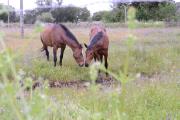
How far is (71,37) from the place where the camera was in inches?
550

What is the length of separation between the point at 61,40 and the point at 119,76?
12.9 m

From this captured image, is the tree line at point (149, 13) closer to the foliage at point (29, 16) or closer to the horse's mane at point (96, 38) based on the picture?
the foliage at point (29, 16)

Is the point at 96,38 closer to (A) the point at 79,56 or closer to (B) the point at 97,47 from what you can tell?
(B) the point at 97,47

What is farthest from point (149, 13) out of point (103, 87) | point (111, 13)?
point (103, 87)

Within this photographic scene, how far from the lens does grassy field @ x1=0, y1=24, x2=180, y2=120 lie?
158cm

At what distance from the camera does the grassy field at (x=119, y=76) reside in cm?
158


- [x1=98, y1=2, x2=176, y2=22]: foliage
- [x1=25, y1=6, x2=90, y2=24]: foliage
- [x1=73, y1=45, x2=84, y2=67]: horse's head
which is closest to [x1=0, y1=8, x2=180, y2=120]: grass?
[x1=73, y1=45, x2=84, y2=67]: horse's head

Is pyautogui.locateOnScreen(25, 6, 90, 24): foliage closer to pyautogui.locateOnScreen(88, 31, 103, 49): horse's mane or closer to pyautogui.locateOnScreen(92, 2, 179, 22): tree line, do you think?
pyautogui.locateOnScreen(92, 2, 179, 22): tree line

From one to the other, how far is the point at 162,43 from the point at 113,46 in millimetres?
2021

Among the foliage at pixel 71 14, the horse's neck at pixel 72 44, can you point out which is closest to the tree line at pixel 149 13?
the foliage at pixel 71 14

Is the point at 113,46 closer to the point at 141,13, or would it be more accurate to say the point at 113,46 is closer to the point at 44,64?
the point at 44,64

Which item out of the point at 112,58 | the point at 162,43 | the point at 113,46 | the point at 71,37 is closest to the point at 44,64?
the point at 71,37

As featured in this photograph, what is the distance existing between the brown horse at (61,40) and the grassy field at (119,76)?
331mm

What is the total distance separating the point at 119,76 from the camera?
1329mm
